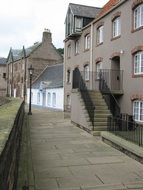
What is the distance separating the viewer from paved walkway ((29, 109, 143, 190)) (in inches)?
307

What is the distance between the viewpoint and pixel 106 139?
13.8 meters

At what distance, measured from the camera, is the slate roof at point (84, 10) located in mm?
29062

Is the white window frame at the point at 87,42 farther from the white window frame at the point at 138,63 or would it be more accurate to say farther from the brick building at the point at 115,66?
the white window frame at the point at 138,63

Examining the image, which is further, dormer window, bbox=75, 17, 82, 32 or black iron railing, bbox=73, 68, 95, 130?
dormer window, bbox=75, 17, 82, 32

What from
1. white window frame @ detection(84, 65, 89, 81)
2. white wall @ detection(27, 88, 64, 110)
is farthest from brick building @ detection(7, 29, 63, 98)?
white window frame @ detection(84, 65, 89, 81)

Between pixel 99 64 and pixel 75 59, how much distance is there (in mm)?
6650

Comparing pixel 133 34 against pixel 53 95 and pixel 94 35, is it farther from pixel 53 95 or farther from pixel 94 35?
pixel 53 95

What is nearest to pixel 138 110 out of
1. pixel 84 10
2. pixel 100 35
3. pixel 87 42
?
pixel 100 35

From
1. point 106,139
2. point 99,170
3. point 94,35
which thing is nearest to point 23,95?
point 94,35

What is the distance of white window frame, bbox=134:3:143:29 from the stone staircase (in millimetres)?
4642

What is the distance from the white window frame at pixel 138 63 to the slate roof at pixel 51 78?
18744mm

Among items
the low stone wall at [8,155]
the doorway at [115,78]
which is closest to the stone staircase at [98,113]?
the doorway at [115,78]

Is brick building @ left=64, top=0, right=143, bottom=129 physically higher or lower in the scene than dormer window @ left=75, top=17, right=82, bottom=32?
lower

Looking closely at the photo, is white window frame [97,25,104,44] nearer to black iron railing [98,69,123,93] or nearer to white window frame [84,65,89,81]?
white window frame [84,65,89,81]
